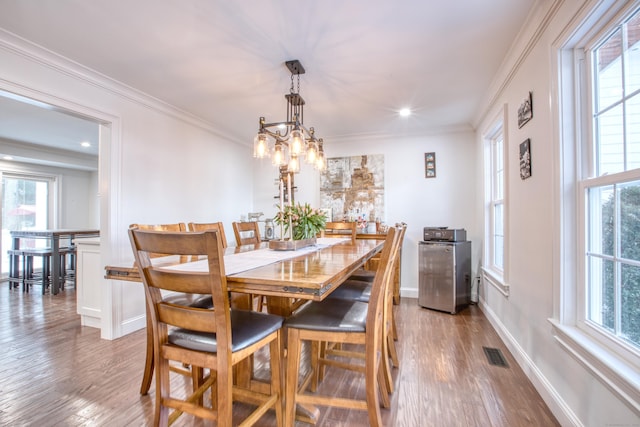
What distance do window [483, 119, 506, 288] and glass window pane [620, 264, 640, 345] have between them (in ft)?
5.51

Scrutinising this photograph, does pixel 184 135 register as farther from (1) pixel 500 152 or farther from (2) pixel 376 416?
(1) pixel 500 152

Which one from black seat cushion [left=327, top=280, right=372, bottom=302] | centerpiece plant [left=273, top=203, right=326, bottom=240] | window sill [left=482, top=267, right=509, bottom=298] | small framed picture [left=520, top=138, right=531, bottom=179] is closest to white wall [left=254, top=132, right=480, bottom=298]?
window sill [left=482, top=267, right=509, bottom=298]

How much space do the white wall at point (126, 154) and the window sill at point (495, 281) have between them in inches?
137

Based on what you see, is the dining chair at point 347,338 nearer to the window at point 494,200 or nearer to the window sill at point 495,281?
the window sill at point 495,281

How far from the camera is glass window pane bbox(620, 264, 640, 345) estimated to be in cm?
110

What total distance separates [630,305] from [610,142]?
2.39ft

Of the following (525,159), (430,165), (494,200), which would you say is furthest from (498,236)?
(430,165)

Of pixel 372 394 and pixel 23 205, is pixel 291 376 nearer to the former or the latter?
pixel 372 394

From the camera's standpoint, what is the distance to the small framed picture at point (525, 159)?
1912 mm

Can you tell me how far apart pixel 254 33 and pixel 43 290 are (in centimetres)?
495

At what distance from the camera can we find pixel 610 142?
1278 millimetres

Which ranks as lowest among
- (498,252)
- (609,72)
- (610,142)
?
(498,252)

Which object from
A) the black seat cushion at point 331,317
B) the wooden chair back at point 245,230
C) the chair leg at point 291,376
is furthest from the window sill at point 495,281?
the wooden chair back at point 245,230

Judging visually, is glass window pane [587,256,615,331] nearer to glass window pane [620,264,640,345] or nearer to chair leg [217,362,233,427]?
glass window pane [620,264,640,345]
